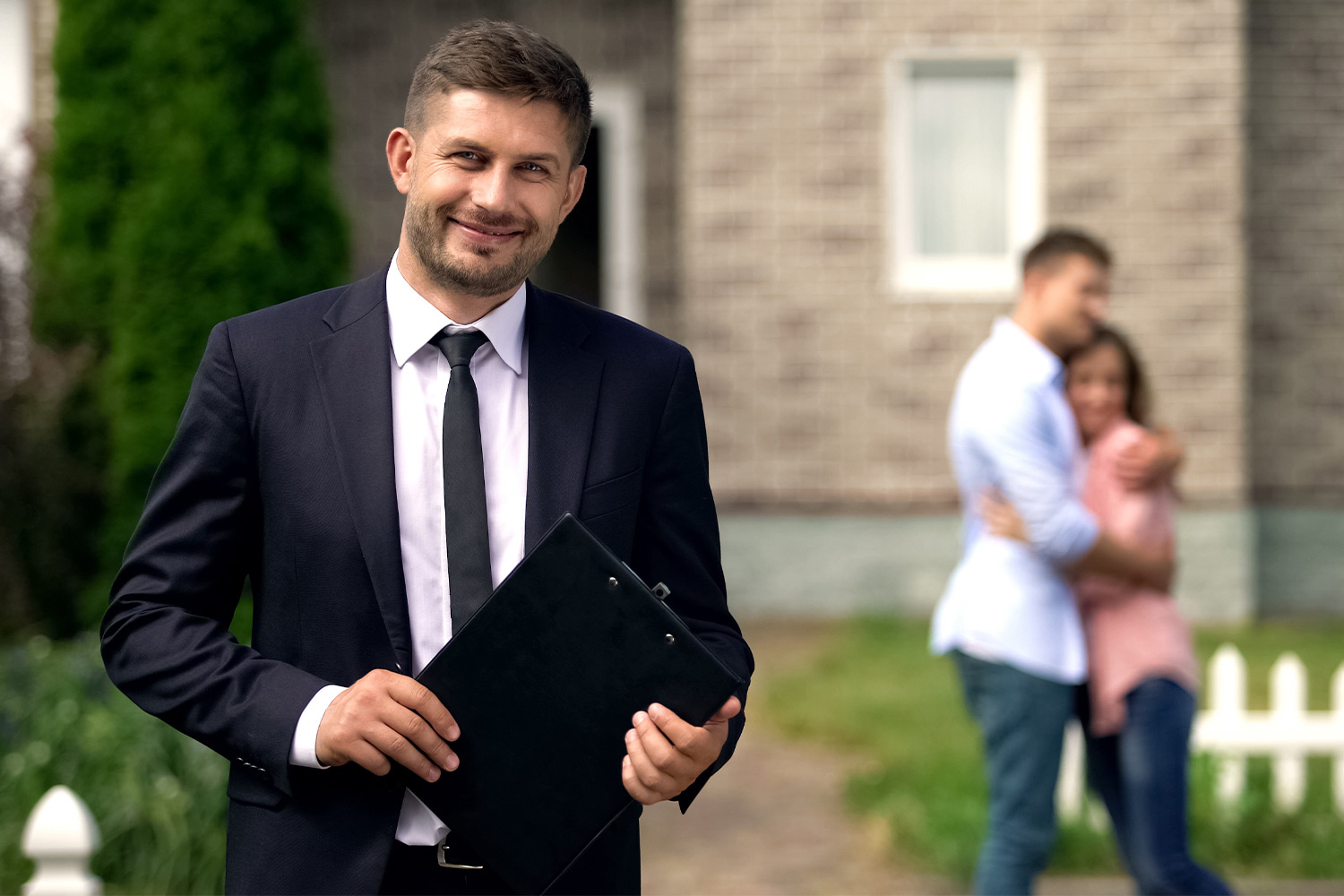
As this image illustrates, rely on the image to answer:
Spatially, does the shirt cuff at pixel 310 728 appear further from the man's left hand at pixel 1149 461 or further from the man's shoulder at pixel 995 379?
the man's left hand at pixel 1149 461

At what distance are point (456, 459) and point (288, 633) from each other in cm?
33

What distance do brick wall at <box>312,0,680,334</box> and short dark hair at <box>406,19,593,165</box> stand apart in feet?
26.3

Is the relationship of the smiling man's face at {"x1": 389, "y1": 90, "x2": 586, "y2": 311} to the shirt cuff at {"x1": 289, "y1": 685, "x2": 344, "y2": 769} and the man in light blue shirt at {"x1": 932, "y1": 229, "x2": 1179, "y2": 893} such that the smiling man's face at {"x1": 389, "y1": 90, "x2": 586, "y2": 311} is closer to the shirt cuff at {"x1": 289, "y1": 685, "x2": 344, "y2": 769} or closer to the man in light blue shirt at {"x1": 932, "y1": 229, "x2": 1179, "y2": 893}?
the shirt cuff at {"x1": 289, "y1": 685, "x2": 344, "y2": 769}

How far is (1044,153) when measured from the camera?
866cm

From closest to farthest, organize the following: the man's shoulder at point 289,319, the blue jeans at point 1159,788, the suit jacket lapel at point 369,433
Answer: the suit jacket lapel at point 369,433 → the man's shoulder at point 289,319 → the blue jeans at point 1159,788

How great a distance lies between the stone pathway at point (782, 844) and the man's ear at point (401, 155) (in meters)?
3.18

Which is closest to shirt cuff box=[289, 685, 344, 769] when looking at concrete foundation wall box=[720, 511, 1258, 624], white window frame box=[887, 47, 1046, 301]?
concrete foundation wall box=[720, 511, 1258, 624]

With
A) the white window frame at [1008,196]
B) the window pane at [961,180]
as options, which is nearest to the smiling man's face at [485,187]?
the white window frame at [1008,196]

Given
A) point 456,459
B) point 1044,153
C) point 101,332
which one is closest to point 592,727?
point 456,459

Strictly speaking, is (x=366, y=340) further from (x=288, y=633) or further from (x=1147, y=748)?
(x=1147, y=748)

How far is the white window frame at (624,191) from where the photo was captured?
9.69 m

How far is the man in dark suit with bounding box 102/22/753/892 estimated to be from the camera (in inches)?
65.2

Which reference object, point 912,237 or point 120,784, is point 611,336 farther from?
point 912,237

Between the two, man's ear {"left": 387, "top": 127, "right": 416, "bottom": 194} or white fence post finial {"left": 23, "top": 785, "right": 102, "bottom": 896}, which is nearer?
man's ear {"left": 387, "top": 127, "right": 416, "bottom": 194}
